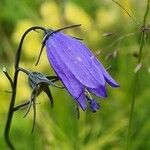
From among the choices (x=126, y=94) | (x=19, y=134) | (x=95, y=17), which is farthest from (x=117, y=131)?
(x=95, y=17)

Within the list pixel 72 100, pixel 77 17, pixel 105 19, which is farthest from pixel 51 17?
pixel 72 100

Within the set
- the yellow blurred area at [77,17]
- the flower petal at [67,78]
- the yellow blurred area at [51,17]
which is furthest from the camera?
the yellow blurred area at [77,17]

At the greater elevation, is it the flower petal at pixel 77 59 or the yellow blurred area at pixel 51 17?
the yellow blurred area at pixel 51 17

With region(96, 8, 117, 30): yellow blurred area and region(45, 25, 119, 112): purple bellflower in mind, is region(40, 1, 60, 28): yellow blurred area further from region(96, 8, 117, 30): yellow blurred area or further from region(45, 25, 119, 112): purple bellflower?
region(45, 25, 119, 112): purple bellflower

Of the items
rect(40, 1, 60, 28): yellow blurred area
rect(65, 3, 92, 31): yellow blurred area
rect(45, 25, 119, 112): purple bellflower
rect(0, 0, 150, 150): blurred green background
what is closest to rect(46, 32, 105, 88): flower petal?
rect(45, 25, 119, 112): purple bellflower

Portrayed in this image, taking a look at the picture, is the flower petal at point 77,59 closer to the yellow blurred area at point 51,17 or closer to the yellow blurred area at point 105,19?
the yellow blurred area at point 51,17

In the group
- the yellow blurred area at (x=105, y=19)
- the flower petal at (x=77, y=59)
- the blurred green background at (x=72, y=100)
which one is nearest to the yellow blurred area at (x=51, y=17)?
the blurred green background at (x=72, y=100)

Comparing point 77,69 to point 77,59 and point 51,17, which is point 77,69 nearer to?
point 77,59
